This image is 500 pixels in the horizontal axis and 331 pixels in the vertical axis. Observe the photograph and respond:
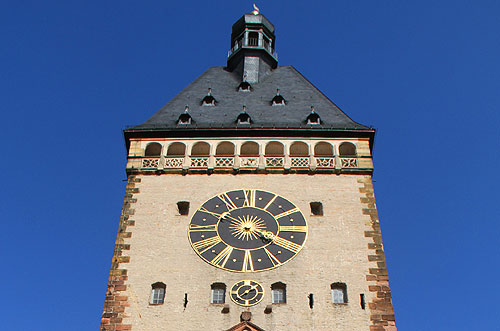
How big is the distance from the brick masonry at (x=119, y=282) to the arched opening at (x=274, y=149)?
3552mm

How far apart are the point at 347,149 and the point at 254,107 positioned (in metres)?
3.24

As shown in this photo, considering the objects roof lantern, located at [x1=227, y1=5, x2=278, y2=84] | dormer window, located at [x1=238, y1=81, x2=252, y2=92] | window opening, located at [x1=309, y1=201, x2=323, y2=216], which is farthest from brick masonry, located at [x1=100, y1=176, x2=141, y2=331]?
roof lantern, located at [x1=227, y1=5, x2=278, y2=84]

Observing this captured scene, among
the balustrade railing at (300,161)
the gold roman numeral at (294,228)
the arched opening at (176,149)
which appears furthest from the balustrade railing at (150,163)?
the gold roman numeral at (294,228)

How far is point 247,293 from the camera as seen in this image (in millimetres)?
16250

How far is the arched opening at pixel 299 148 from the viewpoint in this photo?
20281mm

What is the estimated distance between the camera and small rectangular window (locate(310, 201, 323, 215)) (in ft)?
60.2

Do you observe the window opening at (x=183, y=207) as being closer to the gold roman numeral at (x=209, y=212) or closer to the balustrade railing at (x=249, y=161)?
the gold roman numeral at (x=209, y=212)

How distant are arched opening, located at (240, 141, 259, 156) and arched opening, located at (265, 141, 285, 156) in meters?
0.27

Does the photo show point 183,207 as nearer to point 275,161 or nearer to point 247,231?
point 247,231

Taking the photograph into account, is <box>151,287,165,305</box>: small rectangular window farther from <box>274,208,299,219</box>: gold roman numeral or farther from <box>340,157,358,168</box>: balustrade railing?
<box>340,157,358,168</box>: balustrade railing

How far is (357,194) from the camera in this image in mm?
18844

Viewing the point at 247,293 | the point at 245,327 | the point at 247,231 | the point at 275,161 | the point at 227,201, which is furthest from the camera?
the point at 275,161

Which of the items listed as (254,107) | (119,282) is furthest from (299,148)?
(119,282)

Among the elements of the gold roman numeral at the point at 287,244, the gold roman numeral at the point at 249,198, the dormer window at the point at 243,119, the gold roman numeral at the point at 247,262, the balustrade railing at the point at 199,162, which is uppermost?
the dormer window at the point at 243,119
